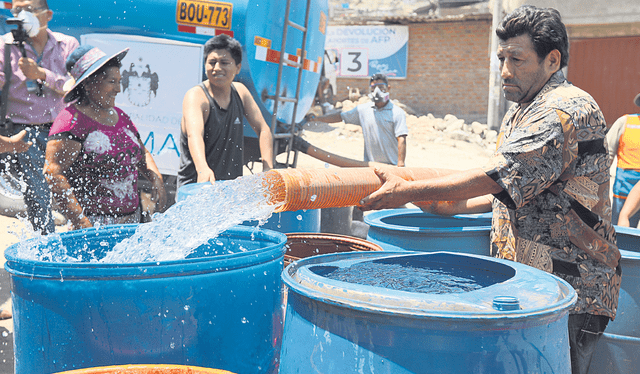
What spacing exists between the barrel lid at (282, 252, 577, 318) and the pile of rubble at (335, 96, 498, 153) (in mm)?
12937

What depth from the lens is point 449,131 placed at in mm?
15281

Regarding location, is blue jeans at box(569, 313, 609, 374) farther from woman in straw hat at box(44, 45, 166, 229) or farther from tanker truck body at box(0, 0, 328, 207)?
tanker truck body at box(0, 0, 328, 207)

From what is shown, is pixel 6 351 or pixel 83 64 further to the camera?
pixel 6 351

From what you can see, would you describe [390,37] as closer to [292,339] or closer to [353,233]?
[353,233]

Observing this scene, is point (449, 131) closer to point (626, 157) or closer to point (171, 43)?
point (626, 157)

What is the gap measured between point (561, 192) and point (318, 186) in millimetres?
768

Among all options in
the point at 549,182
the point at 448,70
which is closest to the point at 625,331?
the point at 549,182

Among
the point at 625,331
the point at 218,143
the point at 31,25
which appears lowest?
the point at 625,331

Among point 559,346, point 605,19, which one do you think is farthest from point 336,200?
point 605,19

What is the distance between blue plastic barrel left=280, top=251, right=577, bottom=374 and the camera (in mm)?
1072

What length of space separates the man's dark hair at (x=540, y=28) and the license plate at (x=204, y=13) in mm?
3695

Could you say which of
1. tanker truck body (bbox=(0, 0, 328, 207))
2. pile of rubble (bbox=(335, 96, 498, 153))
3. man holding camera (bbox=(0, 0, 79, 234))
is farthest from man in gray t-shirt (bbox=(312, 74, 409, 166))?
pile of rubble (bbox=(335, 96, 498, 153))

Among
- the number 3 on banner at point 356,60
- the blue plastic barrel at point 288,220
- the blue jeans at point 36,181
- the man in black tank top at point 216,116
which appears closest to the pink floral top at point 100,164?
the blue plastic barrel at point 288,220

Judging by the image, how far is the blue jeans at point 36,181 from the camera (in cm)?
371
